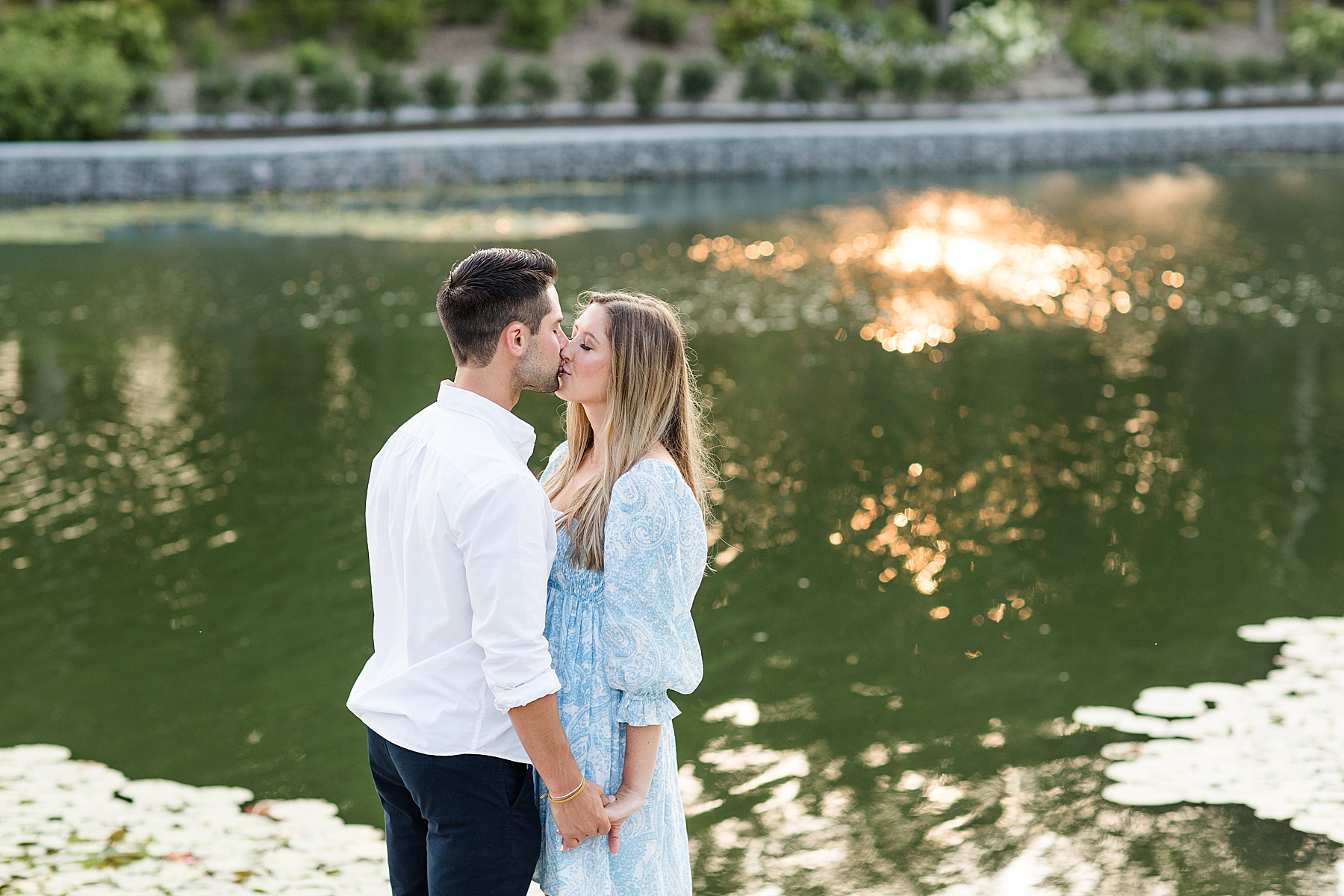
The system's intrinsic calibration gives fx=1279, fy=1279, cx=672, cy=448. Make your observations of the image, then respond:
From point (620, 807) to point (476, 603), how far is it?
1.54 feet

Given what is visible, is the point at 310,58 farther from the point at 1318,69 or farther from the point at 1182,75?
the point at 1318,69

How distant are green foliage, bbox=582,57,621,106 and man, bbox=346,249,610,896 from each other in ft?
79.4

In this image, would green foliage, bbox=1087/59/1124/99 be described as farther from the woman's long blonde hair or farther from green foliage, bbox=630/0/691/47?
the woman's long blonde hair

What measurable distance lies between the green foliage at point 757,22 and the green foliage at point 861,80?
9.11 feet

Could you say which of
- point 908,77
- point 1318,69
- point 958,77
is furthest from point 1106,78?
point 1318,69

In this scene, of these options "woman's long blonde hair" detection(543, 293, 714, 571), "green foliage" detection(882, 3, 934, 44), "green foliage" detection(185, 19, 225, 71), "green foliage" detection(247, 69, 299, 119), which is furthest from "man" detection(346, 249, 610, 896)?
"green foliage" detection(882, 3, 934, 44)

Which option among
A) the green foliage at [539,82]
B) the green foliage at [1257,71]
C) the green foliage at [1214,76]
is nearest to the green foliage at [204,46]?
the green foliage at [539,82]

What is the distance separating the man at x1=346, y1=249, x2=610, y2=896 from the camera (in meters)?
2.00

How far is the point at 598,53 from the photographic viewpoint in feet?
97.4

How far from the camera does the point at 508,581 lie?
1985 millimetres

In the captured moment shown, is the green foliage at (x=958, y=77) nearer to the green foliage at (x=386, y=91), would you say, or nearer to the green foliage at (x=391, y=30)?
the green foliage at (x=386, y=91)

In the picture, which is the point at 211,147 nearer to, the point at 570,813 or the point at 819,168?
the point at 819,168

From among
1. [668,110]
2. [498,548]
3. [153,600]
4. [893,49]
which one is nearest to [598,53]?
[668,110]

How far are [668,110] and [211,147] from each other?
9605 mm
